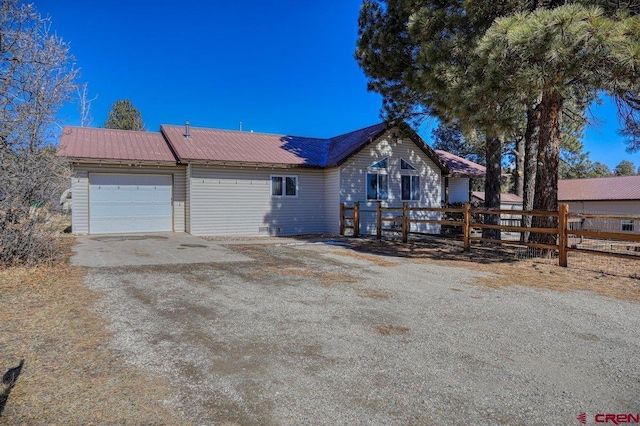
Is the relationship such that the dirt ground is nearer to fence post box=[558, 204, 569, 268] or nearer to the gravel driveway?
the gravel driveway

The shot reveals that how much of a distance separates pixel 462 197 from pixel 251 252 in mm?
14699

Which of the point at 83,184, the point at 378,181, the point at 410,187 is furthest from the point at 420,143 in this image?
the point at 83,184

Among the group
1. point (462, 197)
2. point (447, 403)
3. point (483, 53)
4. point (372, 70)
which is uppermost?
point (372, 70)

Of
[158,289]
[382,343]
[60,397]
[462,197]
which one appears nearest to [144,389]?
[60,397]

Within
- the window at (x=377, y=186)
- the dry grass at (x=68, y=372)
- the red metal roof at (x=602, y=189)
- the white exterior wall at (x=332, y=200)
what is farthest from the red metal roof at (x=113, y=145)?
the red metal roof at (x=602, y=189)

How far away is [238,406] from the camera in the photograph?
2.76 meters

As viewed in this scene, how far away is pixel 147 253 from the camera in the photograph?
938cm

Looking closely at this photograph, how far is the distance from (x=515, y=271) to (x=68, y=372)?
7825mm

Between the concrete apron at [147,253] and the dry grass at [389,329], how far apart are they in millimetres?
4972

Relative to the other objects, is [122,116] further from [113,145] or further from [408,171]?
[408,171]

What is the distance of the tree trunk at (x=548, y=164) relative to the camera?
9.76 m

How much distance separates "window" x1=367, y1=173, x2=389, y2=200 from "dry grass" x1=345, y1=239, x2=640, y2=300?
193 inches

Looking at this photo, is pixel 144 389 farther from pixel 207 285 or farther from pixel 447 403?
pixel 207 285

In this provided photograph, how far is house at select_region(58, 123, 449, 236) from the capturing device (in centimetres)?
1403
